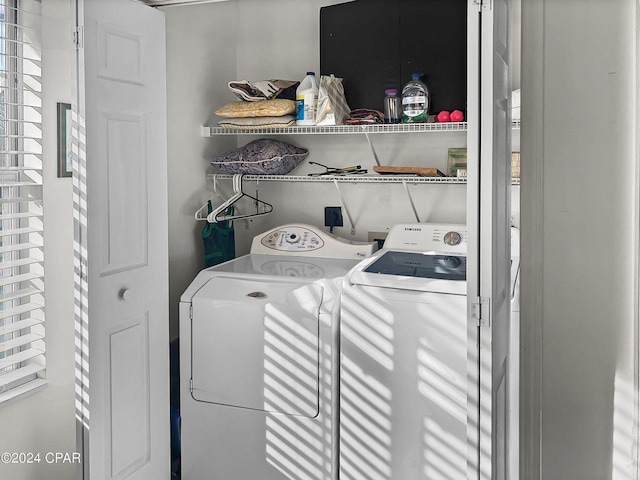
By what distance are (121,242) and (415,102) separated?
139 centimetres

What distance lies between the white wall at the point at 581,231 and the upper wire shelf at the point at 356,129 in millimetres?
1875

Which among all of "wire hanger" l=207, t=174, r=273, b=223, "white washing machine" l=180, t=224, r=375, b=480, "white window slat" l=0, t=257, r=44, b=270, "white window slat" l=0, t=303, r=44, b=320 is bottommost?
"white washing machine" l=180, t=224, r=375, b=480

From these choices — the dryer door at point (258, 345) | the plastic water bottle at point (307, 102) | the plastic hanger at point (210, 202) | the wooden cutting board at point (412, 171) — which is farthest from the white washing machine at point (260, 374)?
the plastic water bottle at point (307, 102)

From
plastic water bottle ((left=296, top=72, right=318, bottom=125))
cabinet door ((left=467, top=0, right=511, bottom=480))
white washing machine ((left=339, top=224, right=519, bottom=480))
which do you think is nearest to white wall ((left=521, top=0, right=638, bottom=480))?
cabinet door ((left=467, top=0, right=511, bottom=480))

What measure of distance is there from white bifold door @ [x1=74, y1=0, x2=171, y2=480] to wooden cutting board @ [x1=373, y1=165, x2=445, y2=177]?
102cm

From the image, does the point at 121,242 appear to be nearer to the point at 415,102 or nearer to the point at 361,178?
the point at 361,178

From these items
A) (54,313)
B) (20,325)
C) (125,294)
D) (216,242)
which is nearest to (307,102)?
(216,242)

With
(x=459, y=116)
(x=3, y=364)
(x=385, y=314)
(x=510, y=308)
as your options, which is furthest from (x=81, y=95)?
(x=510, y=308)

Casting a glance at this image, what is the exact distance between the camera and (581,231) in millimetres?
408

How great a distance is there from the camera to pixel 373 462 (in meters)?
2.22

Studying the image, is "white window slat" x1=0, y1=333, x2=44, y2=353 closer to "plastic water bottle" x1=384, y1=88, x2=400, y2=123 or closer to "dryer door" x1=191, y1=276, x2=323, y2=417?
"dryer door" x1=191, y1=276, x2=323, y2=417

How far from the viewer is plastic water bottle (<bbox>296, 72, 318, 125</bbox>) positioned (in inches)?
104

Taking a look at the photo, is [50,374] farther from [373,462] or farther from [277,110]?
[277,110]

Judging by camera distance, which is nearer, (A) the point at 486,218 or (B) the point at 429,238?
(A) the point at 486,218
